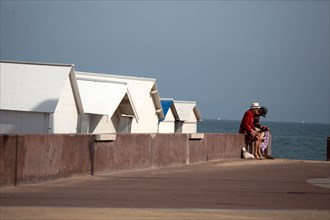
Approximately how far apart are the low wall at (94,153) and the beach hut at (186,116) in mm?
48176

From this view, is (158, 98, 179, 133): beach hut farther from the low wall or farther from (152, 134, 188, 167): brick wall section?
(152, 134, 188, 167): brick wall section

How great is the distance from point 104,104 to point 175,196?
31396mm

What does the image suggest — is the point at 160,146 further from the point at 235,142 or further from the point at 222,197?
the point at 222,197

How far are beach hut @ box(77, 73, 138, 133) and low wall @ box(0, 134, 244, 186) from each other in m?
20.5

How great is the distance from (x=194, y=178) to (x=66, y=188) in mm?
3731

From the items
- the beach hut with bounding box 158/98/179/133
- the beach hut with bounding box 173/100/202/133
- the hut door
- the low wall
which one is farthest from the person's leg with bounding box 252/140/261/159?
the beach hut with bounding box 173/100/202/133

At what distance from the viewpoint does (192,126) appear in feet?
252

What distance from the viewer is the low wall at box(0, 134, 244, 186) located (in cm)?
1425

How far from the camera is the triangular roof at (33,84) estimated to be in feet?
127

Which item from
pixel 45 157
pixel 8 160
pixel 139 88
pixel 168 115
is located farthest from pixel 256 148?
pixel 168 115

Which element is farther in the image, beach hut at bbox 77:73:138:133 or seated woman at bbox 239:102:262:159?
beach hut at bbox 77:73:138:133

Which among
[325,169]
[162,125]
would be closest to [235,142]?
[325,169]

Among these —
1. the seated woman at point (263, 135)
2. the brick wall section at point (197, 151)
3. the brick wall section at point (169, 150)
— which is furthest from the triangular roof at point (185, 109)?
the brick wall section at point (169, 150)

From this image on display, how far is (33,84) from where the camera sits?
39.7 metres
